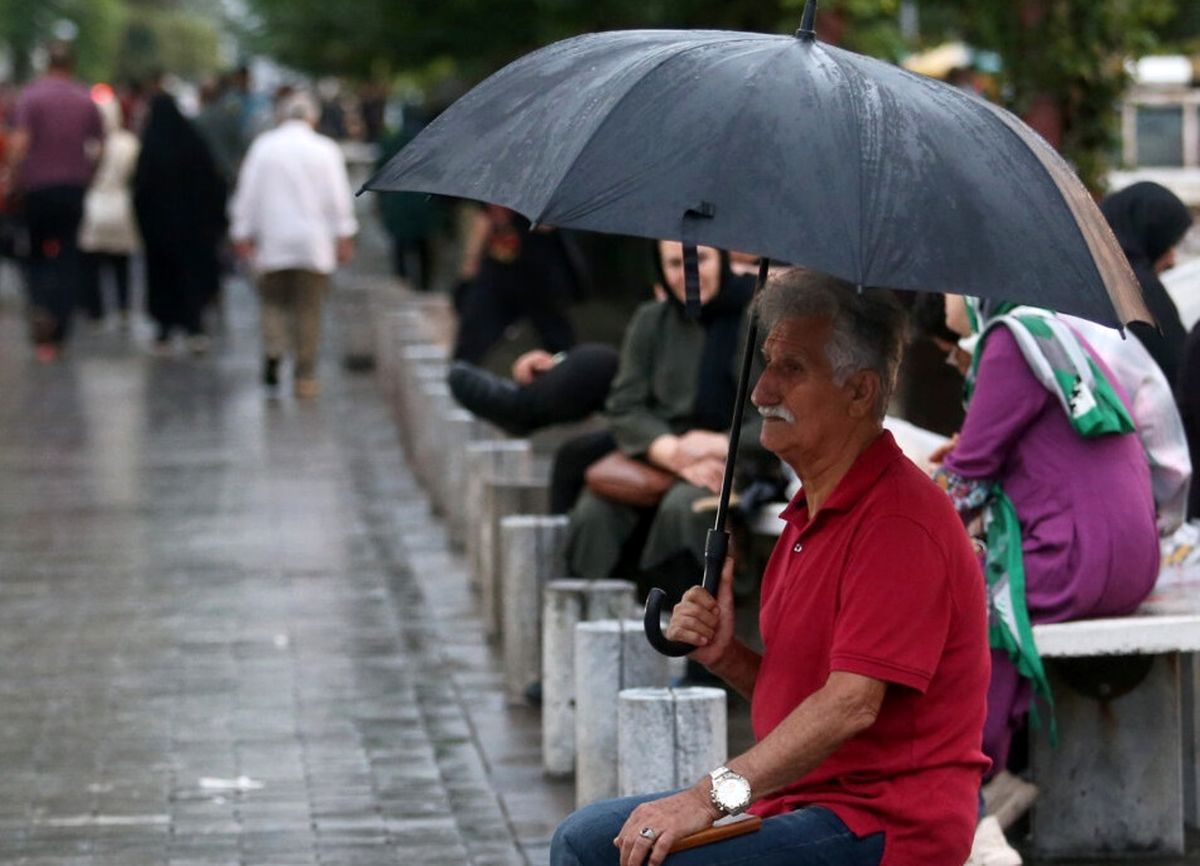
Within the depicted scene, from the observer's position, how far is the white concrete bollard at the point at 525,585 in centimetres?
824

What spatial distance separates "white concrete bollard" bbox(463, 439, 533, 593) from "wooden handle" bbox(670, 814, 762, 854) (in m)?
5.97

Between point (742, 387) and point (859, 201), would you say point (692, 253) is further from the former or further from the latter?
point (859, 201)

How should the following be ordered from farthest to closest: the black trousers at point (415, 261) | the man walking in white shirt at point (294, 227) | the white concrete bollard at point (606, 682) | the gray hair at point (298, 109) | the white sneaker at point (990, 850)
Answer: the black trousers at point (415, 261)
the gray hair at point (298, 109)
the man walking in white shirt at point (294, 227)
the white concrete bollard at point (606, 682)
the white sneaker at point (990, 850)

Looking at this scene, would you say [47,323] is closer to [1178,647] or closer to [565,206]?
[1178,647]

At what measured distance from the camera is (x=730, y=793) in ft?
12.9

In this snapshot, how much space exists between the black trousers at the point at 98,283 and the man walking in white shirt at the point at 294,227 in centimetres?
535

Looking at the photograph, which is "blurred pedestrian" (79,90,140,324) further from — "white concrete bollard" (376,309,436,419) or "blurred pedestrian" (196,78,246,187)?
"white concrete bollard" (376,309,436,419)

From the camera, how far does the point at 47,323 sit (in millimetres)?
20234

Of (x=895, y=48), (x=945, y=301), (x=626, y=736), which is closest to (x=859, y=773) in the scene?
(x=626, y=736)

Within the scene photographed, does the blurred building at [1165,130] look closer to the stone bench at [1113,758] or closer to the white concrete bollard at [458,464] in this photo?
the white concrete bollard at [458,464]

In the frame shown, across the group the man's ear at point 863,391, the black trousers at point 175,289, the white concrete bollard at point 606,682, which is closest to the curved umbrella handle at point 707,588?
the man's ear at point 863,391

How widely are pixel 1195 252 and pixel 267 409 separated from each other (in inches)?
294

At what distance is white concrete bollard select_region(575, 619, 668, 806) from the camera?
21.9 feet

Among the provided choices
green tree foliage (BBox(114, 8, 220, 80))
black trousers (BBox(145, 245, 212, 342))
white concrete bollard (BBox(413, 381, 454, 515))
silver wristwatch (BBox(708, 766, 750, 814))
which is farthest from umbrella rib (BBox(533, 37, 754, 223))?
green tree foliage (BBox(114, 8, 220, 80))
